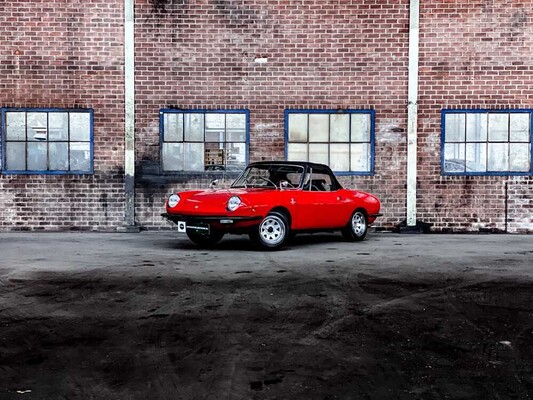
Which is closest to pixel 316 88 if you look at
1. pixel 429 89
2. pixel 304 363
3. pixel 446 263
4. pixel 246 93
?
pixel 246 93

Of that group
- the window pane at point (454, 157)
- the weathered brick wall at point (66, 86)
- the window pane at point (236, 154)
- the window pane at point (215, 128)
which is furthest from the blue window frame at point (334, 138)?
the weathered brick wall at point (66, 86)

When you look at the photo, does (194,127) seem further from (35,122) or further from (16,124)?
(16,124)

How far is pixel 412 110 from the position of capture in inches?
523

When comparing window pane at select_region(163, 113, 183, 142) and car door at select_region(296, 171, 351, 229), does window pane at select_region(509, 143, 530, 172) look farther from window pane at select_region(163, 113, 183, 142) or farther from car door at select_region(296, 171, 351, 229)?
window pane at select_region(163, 113, 183, 142)

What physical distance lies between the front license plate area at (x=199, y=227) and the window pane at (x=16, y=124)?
5.68m

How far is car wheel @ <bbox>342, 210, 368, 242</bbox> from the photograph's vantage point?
431 inches

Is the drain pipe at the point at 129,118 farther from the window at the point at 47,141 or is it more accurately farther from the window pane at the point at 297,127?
the window pane at the point at 297,127

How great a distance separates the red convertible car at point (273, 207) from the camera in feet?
30.2

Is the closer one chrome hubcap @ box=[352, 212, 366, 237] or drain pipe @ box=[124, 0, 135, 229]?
chrome hubcap @ box=[352, 212, 366, 237]

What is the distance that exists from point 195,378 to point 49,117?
10.8m

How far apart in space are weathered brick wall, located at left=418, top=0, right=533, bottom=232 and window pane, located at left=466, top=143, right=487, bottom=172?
235mm

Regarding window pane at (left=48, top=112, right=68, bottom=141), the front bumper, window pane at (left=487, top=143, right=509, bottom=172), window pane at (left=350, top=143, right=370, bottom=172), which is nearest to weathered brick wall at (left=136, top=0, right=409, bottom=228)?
window pane at (left=350, top=143, right=370, bottom=172)

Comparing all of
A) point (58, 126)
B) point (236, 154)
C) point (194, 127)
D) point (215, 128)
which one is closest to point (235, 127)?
point (215, 128)

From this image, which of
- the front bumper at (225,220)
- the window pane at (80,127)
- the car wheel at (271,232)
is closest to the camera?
the front bumper at (225,220)
